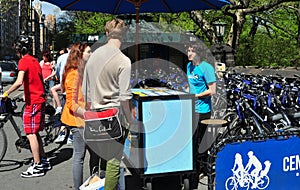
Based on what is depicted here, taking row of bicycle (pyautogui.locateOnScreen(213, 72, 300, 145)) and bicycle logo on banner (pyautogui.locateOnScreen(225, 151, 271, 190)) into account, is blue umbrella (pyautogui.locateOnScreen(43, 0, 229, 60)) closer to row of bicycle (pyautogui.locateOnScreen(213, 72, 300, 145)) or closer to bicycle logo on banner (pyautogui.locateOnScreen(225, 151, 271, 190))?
row of bicycle (pyautogui.locateOnScreen(213, 72, 300, 145))

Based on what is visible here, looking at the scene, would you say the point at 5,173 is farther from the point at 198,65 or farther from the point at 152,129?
the point at 198,65

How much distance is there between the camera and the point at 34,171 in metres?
5.46

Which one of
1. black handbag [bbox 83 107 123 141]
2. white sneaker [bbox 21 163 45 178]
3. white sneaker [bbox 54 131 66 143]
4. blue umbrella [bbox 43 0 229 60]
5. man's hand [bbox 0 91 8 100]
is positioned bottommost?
white sneaker [bbox 21 163 45 178]

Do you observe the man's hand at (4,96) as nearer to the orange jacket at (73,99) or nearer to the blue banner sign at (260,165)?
the orange jacket at (73,99)

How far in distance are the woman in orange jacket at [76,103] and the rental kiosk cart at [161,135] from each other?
555mm

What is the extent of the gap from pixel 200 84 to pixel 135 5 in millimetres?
1566

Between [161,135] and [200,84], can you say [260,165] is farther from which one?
[200,84]

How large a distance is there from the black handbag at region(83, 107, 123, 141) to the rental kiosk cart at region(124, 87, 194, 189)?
0.42 meters

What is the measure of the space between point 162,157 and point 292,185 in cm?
137

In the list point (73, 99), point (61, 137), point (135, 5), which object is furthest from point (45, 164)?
point (135, 5)

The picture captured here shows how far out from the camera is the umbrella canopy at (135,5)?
6109 mm

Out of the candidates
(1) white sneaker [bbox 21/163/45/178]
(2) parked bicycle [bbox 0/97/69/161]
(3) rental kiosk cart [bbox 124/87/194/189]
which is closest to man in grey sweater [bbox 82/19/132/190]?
(3) rental kiosk cart [bbox 124/87/194/189]

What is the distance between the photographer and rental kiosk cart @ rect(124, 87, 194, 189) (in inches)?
163

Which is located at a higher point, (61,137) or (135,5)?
(135,5)
